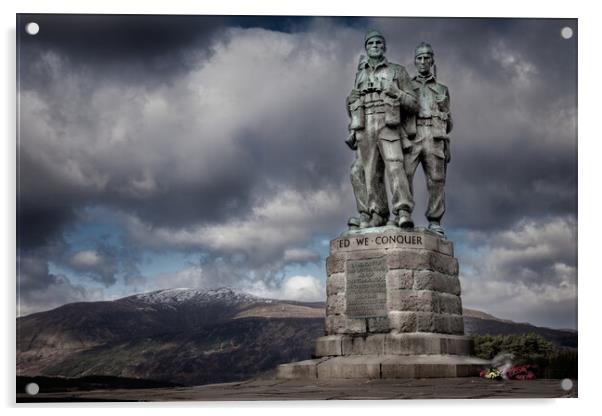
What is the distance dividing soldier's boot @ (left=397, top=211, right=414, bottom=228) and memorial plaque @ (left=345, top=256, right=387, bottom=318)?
674 mm

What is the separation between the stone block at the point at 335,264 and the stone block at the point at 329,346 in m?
1.07

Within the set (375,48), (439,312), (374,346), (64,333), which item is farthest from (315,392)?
(64,333)

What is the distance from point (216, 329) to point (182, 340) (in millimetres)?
901

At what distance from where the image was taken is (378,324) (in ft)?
52.8

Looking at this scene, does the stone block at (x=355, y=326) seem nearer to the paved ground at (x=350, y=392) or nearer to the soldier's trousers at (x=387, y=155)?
the paved ground at (x=350, y=392)

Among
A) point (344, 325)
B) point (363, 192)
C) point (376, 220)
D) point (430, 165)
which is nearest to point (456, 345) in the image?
point (344, 325)

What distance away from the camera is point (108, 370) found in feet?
76.1

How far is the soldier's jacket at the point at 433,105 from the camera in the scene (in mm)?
17531

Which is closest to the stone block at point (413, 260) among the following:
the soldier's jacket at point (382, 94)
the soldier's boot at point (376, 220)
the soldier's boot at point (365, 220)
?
the soldier's boot at point (376, 220)

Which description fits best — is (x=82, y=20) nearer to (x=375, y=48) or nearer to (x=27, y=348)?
(x=375, y=48)

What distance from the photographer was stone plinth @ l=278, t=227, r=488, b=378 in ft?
51.0

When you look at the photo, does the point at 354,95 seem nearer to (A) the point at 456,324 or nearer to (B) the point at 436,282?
(B) the point at 436,282
